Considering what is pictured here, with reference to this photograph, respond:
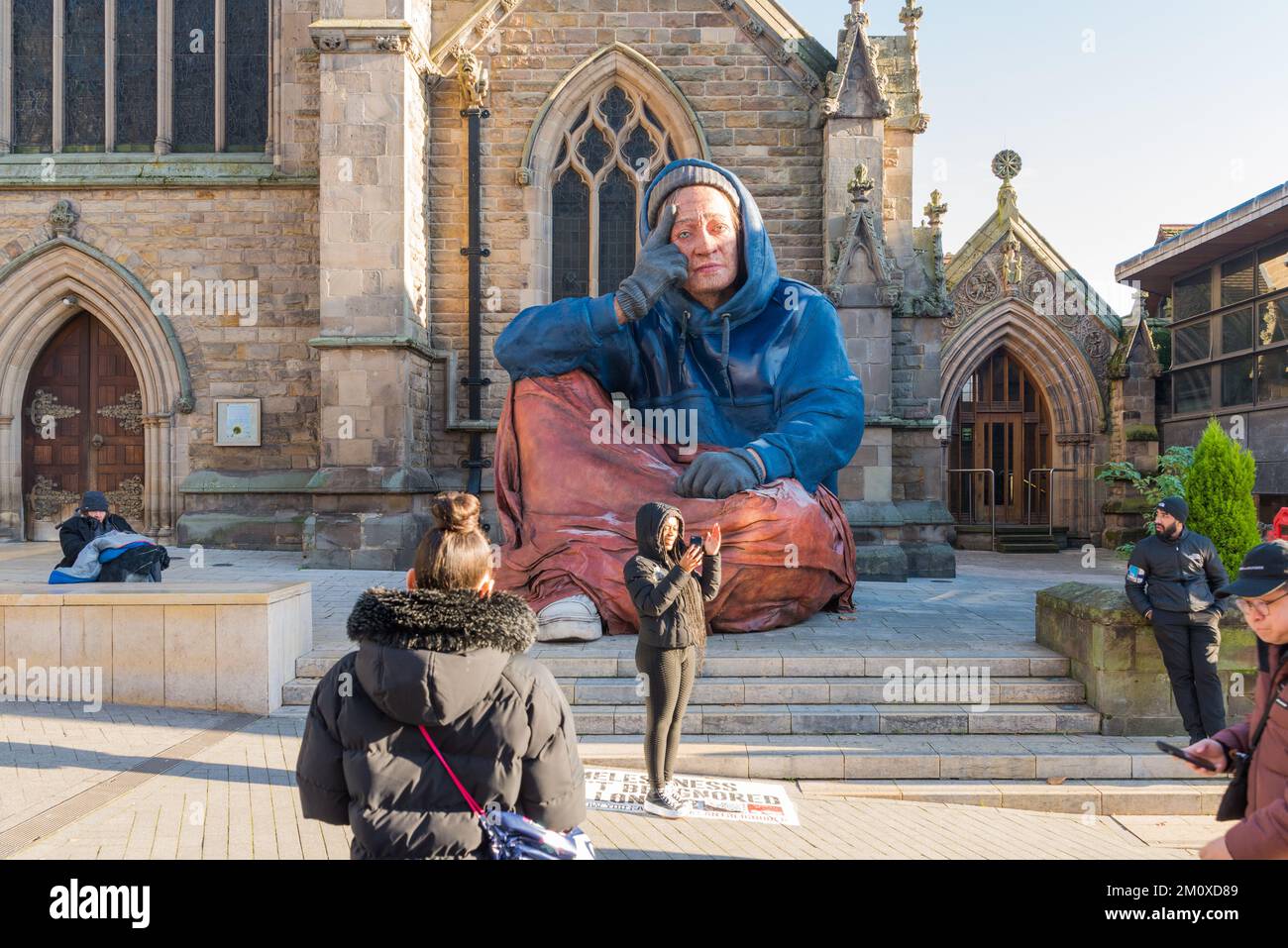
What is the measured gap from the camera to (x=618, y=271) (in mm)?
13227

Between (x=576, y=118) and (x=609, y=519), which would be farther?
(x=576, y=118)

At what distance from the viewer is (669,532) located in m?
4.16

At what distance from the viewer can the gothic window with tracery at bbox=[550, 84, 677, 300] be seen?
12.9 meters

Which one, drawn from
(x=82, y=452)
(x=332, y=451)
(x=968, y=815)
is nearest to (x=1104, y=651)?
(x=968, y=815)

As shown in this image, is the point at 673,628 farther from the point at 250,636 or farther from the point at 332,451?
the point at 332,451

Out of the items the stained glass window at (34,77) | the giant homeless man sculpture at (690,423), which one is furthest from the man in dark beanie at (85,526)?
the stained glass window at (34,77)

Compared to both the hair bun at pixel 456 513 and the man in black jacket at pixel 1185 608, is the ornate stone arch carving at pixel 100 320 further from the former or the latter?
the man in black jacket at pixel 1185 608

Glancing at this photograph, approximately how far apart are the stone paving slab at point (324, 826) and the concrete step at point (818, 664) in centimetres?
82

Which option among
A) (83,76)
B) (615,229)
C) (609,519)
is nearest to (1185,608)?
(609,519)

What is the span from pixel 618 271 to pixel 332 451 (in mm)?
5172

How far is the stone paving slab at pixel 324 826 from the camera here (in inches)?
140

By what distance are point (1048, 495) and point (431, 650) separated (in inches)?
770

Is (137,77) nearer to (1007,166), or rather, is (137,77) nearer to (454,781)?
(454,781)

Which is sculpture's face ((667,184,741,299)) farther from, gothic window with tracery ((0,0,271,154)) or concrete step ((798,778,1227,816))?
gothic window with tracery ((0,0,271,154))
